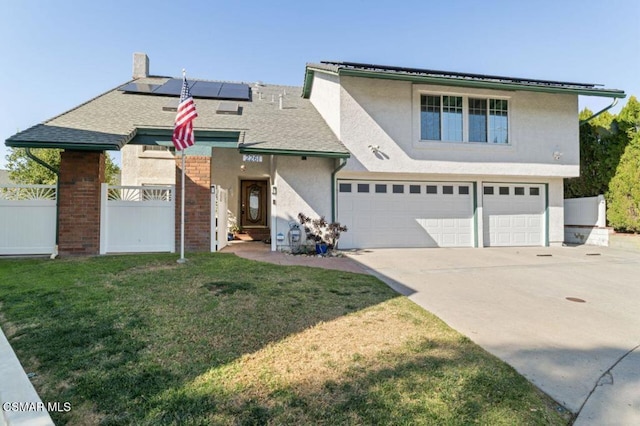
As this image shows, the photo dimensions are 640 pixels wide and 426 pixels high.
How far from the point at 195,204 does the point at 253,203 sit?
16.7 ft

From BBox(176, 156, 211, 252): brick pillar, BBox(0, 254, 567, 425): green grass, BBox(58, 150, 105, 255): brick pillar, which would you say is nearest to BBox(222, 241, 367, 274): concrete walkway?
BBox(176, 156, 211, 252): brick pillar

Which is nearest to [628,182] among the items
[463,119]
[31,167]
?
[463,119]

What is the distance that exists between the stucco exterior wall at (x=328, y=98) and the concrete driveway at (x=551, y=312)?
488 centimetres

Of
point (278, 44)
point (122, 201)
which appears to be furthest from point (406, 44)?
point (122, 201)

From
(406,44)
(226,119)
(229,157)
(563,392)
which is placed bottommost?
(563,392)

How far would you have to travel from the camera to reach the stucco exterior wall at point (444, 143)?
11.0 metres

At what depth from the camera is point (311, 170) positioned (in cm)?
1096

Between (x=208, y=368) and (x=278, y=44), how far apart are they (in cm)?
1521

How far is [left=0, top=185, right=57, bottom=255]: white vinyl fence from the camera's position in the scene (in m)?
8.82

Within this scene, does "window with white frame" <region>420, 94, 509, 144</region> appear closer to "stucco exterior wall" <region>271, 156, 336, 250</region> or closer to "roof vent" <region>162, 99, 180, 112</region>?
"stucco exterior wall" <region>271, 156, 336, 250</region>

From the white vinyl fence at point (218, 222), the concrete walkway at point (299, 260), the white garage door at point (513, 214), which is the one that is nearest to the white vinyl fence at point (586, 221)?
the white garage door at point (513, 214)

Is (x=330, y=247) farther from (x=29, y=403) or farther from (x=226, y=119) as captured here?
(x=29, y=403)

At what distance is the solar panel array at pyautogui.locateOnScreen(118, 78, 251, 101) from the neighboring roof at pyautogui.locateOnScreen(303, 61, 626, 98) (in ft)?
11.0

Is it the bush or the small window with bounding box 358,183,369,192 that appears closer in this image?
the bush
